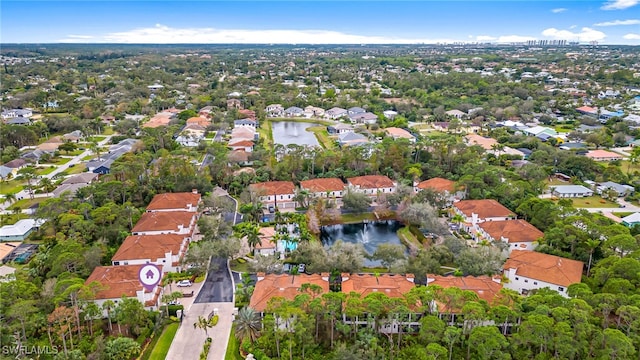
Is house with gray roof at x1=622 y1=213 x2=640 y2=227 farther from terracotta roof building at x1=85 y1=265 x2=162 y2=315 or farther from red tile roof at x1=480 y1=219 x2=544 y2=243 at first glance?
terracotta roof building at x1=85 y1=265 x2=162 y2=315

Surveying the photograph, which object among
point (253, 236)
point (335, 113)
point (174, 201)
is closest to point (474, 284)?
point (253, 236)

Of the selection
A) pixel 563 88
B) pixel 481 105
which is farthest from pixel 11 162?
pixel 563 88

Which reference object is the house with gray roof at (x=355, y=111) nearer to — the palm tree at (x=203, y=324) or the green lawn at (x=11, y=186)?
the green lawn at (x=11, y=186)

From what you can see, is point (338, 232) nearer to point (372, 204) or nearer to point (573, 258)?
point (372, 204)

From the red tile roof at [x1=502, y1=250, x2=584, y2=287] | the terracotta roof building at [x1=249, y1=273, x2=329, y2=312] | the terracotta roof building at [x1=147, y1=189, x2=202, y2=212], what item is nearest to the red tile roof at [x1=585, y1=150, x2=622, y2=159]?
the red tile roof at [x1=502, y1=250, x2=584, y2=287]

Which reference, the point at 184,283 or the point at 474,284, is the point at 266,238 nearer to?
the point at 184,283
